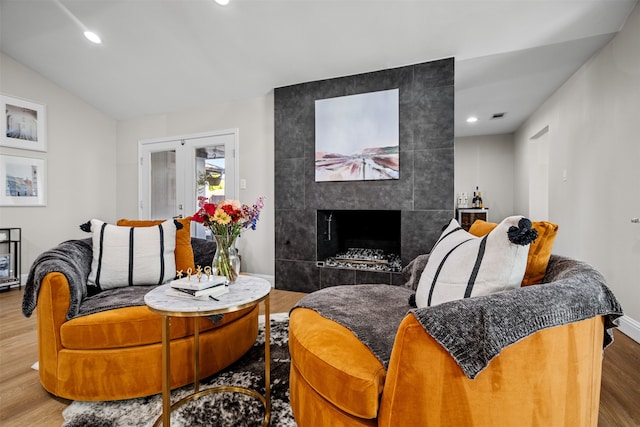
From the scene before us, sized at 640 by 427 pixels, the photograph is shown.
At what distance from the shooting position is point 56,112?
163 inches

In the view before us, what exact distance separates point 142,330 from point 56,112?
4.21 metres

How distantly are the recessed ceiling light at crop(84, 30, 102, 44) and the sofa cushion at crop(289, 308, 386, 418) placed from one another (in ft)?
12.5

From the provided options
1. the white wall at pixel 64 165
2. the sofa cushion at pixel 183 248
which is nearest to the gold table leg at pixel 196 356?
the sofa cushion at pixel 183 248

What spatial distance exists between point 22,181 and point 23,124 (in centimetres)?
70

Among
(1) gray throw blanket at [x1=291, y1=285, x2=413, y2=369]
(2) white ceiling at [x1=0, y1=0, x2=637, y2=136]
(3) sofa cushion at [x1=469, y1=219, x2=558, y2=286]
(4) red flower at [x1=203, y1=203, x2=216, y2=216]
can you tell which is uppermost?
(2) white ceiling at [x1=0, y1=0, x2=637, y2=136]

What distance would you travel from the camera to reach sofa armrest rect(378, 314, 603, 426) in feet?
2.67

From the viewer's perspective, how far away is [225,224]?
5.14ft

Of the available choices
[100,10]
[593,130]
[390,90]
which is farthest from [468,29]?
[100,10]

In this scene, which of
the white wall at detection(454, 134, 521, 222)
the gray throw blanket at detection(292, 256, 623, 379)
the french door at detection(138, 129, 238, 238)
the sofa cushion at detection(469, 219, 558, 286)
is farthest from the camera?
the white wall at detection(454, 134, 521, 222)

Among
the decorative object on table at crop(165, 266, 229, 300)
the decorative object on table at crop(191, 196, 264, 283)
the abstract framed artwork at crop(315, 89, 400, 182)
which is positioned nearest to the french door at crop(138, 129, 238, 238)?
the abstract framed artwork at crop(315, 89, 400, 182)

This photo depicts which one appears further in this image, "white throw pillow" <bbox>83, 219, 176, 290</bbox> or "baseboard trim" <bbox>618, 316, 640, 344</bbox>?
"baseboard trim" <bbox>618, 316, 640, 344</bbox>

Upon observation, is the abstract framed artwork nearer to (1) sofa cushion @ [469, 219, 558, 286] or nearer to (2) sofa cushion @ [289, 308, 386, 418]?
(1) sofa cushion @ [469, 219, 558, 286]

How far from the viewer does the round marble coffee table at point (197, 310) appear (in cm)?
120

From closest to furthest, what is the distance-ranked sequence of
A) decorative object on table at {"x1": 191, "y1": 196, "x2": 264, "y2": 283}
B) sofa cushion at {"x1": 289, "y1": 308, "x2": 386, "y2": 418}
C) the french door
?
sofa cushion at {"x1": 289, "y1": 308, "x2": 386, "y2": 418}, decorative object on table at {"x1": 191, "y1": 196, "x2": 264, "y2": 283}, the french door
